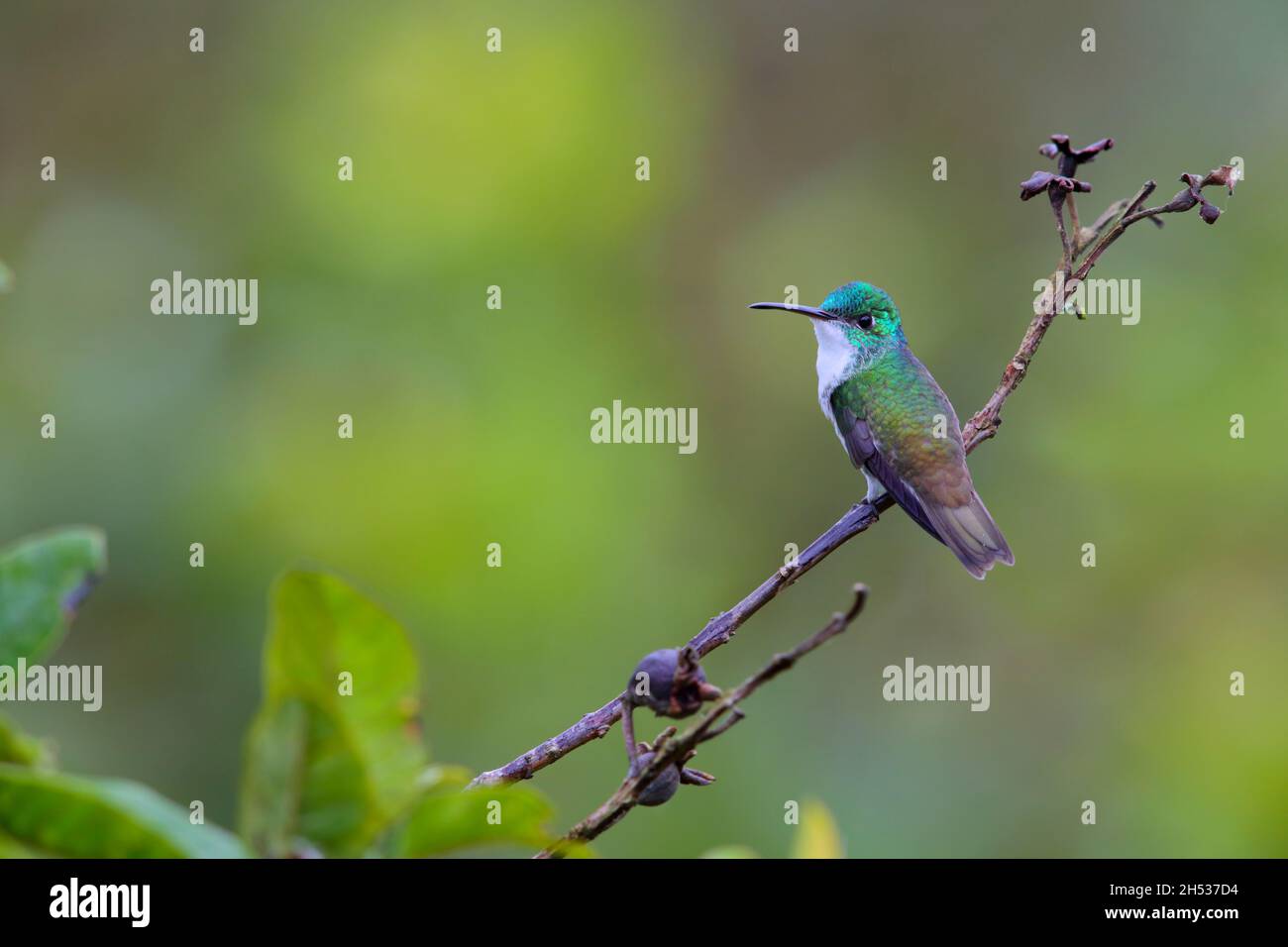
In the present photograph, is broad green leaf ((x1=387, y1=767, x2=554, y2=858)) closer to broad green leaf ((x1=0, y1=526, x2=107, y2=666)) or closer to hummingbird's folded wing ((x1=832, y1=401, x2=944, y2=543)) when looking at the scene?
broad green leaf ((x1=0, y1=526, x2=107, y2=666))

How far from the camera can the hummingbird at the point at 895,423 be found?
4000 mm

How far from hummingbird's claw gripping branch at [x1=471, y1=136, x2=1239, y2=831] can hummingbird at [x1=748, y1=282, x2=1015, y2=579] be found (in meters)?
1.11

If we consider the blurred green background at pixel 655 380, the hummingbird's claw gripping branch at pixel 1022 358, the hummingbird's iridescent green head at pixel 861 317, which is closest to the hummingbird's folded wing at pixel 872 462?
the hummingbird's iridescent green head at pixel 861 317

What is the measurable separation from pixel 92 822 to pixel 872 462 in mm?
3412

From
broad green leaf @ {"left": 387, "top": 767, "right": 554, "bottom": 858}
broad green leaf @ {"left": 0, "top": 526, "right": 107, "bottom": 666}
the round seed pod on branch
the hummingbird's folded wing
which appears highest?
the hummingbird's folded wing

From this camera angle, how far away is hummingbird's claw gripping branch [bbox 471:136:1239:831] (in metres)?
1.73

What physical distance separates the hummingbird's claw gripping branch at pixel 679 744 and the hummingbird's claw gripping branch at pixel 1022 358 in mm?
337

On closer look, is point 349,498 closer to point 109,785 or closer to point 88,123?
point 88,123

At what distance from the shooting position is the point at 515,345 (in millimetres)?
7402

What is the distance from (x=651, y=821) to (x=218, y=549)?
8.02 feet

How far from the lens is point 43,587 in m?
1.15

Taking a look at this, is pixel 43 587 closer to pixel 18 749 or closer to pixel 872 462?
pixel 18 749

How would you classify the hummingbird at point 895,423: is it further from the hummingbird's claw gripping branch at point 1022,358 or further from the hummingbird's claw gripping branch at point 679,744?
the hummingbird's claw gripping branch at point 679,744

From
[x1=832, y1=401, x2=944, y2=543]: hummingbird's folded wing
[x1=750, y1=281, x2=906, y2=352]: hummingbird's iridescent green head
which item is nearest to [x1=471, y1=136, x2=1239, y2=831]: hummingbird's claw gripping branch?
[x1=832, y1=401, x2=944, y2=543]: hummingbird's folded wing
